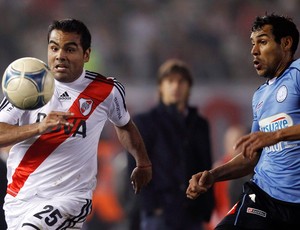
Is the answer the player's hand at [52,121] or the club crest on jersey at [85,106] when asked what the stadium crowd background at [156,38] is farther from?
the player's hand at [52,121]

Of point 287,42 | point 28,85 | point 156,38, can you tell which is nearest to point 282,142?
point 287,42

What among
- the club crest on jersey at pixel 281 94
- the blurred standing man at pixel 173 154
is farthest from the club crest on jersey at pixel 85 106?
the blurred standing man at pixel 173 154

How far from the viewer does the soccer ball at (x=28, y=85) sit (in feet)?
21.8

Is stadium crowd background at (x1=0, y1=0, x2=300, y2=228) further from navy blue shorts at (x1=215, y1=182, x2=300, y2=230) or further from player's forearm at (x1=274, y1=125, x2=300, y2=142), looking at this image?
player's forearm at (x1=274, y1=125, x2=300, y2=142)

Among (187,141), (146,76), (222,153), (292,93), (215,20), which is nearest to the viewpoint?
(292,93)

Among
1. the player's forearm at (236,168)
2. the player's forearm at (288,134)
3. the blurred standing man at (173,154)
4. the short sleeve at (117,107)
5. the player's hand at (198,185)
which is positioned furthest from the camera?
the blurred standing man at (173,154)

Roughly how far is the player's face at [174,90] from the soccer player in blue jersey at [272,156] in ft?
10.1

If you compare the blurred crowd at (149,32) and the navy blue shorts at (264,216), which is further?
the blurred crowd at (149,32)

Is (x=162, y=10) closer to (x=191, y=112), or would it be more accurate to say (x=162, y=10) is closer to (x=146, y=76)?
(x=146, y=76)

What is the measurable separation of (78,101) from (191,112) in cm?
327

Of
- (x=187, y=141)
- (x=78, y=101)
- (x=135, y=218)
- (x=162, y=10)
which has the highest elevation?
(x=162, y=10)

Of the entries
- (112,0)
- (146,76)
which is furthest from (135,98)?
(112,0)

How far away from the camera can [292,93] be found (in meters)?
6.73

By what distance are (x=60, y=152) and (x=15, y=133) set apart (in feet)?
1.87
